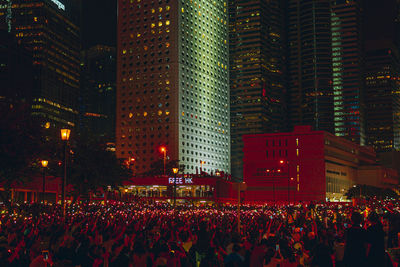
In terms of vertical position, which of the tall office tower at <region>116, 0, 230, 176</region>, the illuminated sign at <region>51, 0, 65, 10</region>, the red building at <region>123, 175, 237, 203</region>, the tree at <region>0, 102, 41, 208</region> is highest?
the illuminated sign at <region>51, 0, 65, 10</region>

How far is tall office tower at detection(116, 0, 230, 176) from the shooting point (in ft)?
519

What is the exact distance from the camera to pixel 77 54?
195750 mm

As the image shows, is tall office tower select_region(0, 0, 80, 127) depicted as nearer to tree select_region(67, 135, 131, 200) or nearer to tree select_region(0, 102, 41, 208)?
tree select_region(67, 135, 131, 200)

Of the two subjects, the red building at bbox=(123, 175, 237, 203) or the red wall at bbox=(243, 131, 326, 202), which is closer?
the red building at bbox=(123, 175, 237, 203)

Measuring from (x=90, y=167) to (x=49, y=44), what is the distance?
458 ft

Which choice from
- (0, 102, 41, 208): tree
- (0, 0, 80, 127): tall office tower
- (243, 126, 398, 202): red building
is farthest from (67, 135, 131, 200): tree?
(0, 0, 80, 127): tall office tower

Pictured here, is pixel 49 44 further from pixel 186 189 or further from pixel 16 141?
pixel 16 141

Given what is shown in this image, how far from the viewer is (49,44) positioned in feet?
578

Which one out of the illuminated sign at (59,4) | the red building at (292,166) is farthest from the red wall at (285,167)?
the illuminated sign at (59,4)

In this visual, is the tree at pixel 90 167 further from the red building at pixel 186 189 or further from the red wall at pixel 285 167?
the red wall at pixel 285 167

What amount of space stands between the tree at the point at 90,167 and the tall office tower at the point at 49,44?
12152 centimetres

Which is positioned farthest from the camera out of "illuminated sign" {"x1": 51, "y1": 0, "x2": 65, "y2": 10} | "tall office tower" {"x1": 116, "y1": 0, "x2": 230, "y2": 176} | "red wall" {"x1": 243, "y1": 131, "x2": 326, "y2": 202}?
"illuminated sign" {"x1": 51, "y1": 0, "x2": 65, "y2": 10}

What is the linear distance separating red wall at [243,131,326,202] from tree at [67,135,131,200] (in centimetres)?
6687

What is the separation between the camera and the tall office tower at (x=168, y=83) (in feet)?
519
